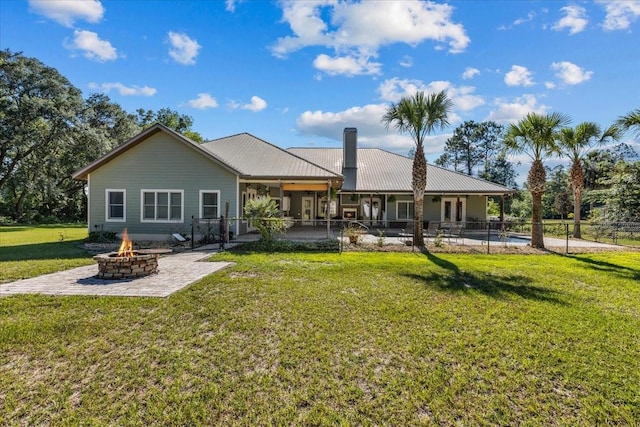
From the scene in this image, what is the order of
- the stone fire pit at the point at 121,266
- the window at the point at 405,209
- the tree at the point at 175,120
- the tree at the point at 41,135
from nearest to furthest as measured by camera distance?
the stone fire pit at the point at 121,266 → the window at the point at 405,209 → the tree at the point at 41,135 → the tree at the point at 175,120

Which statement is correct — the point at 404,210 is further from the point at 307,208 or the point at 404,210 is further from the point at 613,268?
the point at 613,268

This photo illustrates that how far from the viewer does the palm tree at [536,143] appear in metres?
13.2

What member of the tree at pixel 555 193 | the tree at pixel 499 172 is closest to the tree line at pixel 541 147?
the tree at pixel 555 193

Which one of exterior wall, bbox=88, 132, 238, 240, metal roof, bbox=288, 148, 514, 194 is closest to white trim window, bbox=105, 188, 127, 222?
exterior wall, bbox=88, 132, 238, 240

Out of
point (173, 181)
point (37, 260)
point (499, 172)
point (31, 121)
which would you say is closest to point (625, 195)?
point (173, 181)

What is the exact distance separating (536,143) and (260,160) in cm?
1291

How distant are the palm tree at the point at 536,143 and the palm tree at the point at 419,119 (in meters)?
3.34

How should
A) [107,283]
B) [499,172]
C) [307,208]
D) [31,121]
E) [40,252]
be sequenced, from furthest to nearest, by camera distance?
[499,172] < [31,121] < [307,208] < [40,252] < [107,283]

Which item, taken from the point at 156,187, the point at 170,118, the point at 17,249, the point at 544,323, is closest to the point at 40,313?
the point at 544,323

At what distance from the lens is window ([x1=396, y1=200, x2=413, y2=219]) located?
875 inches

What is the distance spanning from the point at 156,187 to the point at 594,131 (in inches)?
902

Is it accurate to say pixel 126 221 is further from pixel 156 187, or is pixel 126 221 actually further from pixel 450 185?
pixel 450 185

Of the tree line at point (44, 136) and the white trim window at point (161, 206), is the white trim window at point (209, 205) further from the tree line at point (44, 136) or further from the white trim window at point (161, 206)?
the tree line at point (44, 136)

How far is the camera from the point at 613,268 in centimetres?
952
